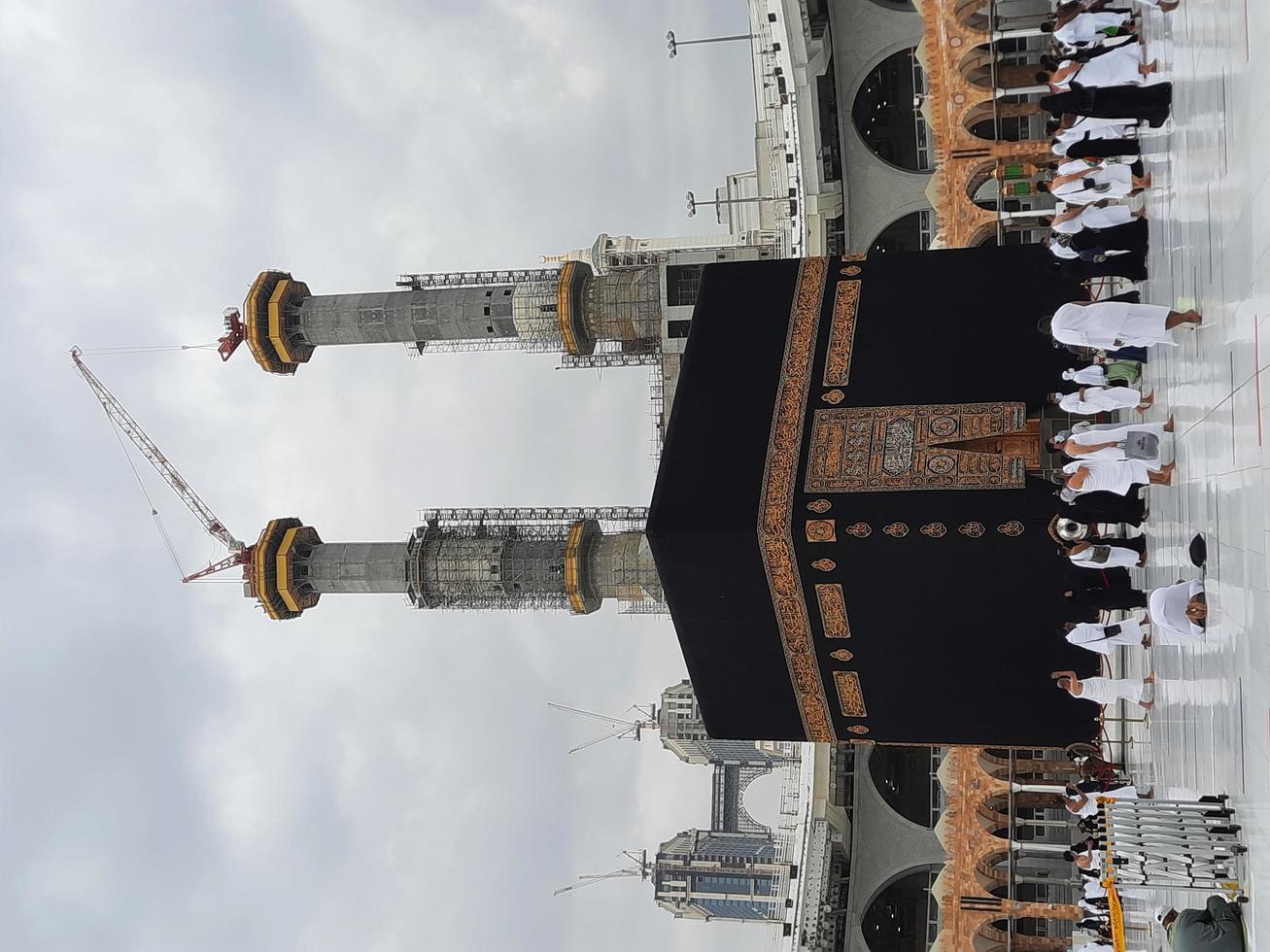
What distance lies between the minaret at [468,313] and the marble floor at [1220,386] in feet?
44.7

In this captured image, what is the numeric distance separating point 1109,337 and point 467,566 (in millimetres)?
14921

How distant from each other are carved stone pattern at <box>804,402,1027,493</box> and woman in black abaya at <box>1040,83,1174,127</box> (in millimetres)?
4210

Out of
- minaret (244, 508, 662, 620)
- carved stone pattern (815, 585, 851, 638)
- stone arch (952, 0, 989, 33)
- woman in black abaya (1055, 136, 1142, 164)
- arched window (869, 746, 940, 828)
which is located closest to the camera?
woman in black abaya (1055, 136, 1142, 164)

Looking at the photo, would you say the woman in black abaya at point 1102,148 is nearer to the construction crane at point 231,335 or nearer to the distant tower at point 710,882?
the construction crane at point 231,335

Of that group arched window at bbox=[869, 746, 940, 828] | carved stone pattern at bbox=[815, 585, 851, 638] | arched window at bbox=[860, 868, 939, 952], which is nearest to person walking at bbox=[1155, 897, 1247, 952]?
carved stone pattern at bbox=[815, 585, 851, 638]

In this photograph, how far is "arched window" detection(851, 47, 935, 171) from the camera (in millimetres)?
22438

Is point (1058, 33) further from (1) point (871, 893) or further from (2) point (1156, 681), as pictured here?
(1) point (871, 893)

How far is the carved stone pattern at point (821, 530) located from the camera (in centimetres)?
1266

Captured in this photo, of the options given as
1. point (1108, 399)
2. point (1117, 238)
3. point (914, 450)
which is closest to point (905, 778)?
point (914, 450)

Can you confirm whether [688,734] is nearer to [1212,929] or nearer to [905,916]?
[905,916]

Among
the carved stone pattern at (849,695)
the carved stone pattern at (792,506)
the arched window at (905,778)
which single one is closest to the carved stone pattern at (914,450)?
the carved stone pattern at (792,506)

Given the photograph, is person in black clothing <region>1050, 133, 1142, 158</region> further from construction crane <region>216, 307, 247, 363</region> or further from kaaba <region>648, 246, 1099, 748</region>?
construction crane <region>216, 307, 247, 363</region>

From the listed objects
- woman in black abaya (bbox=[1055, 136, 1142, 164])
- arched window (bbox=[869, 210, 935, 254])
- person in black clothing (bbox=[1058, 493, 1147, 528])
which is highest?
arched window (bbox=[869, 210, 935, 254])

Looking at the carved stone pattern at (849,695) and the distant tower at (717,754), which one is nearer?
the carved stone pattern at (849,695)
